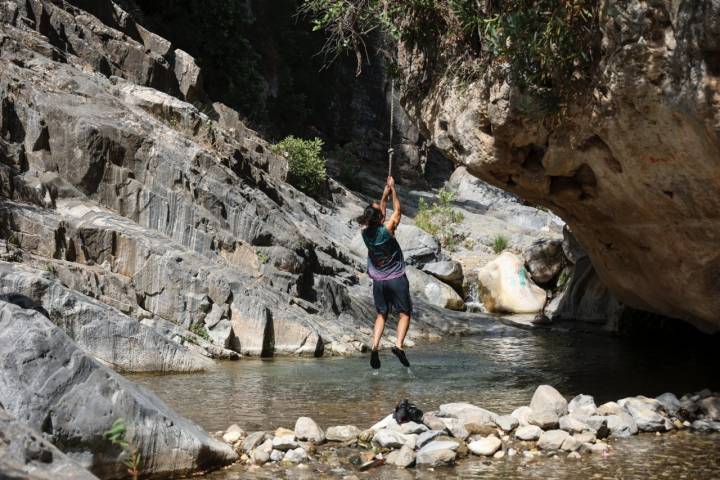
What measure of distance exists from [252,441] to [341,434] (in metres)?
0.78

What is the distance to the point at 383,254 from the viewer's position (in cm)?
999

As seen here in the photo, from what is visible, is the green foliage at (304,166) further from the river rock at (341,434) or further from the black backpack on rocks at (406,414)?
the river rock at (341,434)

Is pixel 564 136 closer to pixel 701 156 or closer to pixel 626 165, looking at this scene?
pixel 626 165

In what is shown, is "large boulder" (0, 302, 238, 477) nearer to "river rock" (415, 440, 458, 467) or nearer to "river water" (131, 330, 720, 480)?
"river water" (131, 330, 720, 480)

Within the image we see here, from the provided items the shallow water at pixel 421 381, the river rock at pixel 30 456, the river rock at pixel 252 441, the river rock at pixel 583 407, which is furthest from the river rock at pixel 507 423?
the river rock at pixel 30 456

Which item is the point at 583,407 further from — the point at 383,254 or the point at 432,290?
the point at 432,290

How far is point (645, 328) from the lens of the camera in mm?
16734

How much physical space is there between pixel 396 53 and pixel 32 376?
8974 millimetres

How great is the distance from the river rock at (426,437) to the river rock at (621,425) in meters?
1.66

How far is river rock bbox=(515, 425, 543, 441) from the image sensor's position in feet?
22.1

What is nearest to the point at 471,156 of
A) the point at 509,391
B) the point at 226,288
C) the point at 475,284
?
the point at 509,391

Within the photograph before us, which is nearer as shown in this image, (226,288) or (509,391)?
(509,391)

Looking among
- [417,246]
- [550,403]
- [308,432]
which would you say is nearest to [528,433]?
[550,403]

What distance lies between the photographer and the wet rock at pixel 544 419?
6.92 metres
